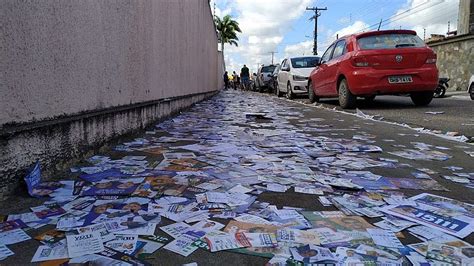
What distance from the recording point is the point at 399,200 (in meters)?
2.57

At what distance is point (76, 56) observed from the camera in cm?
329

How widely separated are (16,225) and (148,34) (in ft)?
13.1

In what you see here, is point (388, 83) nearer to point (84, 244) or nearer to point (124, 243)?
point (124, 243)

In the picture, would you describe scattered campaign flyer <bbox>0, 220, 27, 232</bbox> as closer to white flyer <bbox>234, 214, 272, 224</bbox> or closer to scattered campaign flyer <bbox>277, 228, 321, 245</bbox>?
white flyer <bbox>234, 214, 272, 224</bbox>

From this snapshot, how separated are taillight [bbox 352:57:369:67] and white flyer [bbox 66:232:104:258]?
7314mm

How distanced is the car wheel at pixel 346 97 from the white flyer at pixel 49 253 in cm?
778

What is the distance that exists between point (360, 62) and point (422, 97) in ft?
5.52

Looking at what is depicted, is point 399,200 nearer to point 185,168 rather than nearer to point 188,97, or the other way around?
point 185,168

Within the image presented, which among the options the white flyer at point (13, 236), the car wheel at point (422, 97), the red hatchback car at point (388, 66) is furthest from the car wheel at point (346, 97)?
the white flyer at point (13, 236)

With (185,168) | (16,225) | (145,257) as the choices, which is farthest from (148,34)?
(145,257)

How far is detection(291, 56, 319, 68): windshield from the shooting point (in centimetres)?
1481

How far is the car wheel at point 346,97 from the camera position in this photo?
8883 millimetres

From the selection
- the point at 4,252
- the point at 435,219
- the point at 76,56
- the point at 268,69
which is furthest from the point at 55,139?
the point at 268,69

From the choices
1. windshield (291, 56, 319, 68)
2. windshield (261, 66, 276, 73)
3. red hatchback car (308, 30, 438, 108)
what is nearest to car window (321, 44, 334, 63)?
red hatchback car (308, 30, 438, 108)
